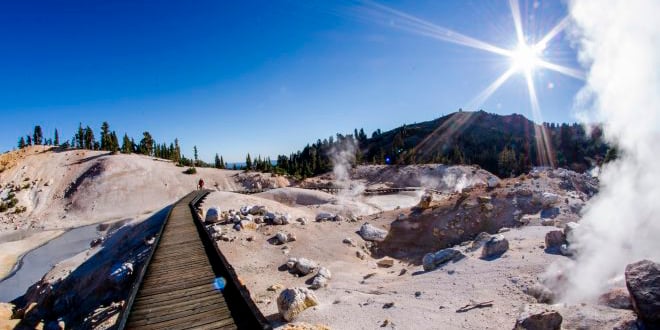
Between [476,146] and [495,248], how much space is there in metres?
129

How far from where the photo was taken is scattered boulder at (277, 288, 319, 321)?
307 inches

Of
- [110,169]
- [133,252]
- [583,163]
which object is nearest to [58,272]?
[133,252]

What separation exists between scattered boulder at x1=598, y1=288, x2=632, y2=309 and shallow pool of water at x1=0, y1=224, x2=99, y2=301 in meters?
34.3

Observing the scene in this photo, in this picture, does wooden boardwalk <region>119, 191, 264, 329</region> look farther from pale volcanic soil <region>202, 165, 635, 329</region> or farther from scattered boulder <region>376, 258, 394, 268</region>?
scattered boulder <region>376, 258, 394, 268</region>

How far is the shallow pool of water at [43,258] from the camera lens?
25.9 meters

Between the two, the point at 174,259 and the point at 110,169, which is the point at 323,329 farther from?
the point at 110,169

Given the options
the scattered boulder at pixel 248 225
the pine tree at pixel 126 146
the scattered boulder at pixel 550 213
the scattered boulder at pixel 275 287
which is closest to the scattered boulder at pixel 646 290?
the scattered boulder at pixel 275 287

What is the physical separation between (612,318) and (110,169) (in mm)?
64131

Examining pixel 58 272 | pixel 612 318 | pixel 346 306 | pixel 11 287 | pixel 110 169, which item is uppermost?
pixel 110 169

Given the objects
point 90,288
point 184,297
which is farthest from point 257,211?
point 184,297

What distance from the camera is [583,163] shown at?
91.6m

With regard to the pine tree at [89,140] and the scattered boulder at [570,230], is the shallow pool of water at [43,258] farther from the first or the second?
the pine tree at [89,140]

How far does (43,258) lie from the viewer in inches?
1260

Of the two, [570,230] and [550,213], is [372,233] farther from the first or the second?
[570,230]
